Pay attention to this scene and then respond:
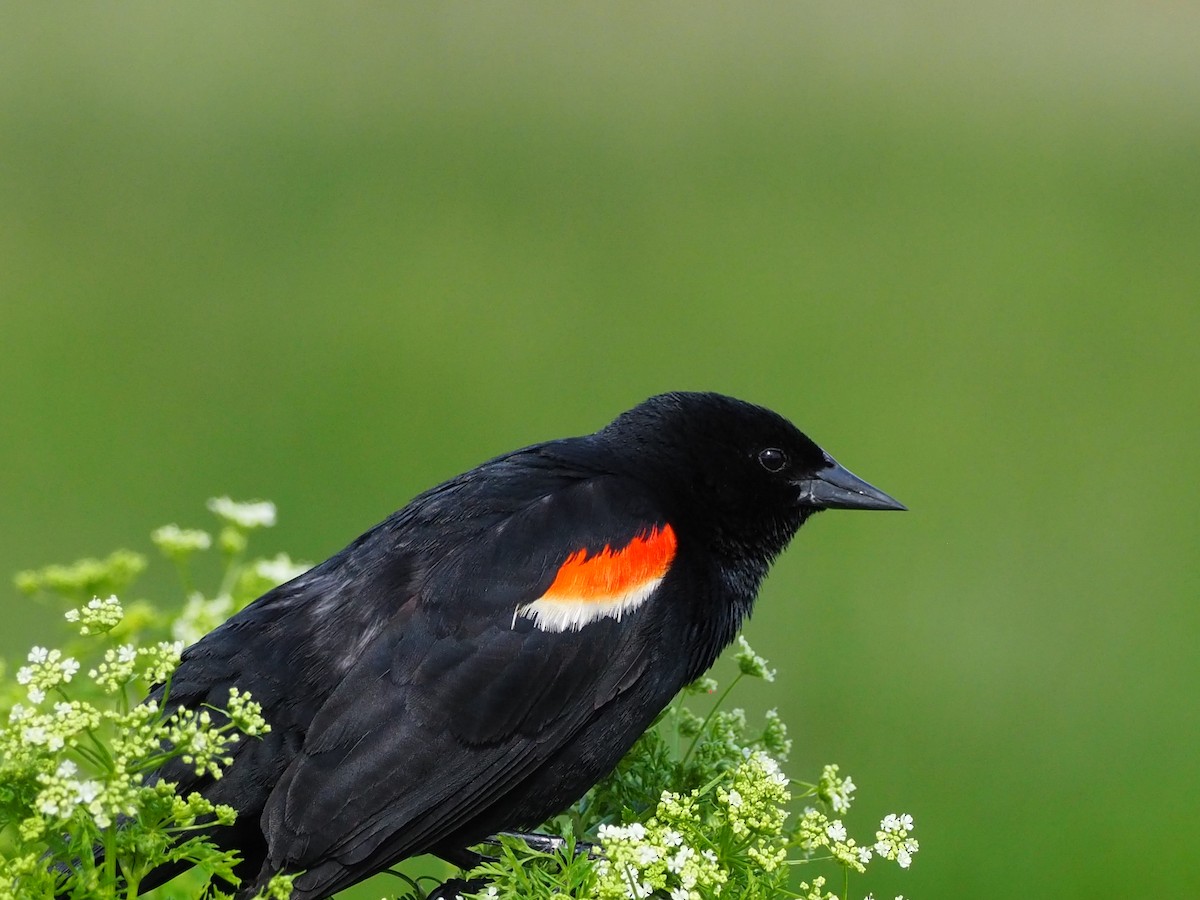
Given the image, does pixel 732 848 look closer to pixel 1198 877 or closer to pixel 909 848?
pixel 909 848

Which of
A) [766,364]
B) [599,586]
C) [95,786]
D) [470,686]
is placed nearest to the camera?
[95,786]

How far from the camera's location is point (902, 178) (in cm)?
1180

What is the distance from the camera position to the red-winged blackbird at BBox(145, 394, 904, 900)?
2.59 m

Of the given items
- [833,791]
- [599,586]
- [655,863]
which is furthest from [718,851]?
[599,586]

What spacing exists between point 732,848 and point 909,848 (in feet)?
0.79

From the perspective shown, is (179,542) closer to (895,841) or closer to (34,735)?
(34,735)

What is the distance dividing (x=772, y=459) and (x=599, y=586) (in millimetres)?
640

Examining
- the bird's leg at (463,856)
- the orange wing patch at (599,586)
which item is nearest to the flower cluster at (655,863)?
the orange wing patch at (599,586)

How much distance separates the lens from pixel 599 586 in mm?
2891

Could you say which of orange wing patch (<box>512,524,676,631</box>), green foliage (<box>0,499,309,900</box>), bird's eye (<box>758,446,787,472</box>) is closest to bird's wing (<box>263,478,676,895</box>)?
orange wing patch (<box>512,524,676,631</box>)

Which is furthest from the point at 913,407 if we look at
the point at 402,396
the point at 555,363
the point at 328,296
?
the point at 328,296

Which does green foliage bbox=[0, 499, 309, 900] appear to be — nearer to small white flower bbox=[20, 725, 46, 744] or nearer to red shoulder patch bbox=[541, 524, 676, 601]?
small white flower bbox=[20, 725, 46, 744]

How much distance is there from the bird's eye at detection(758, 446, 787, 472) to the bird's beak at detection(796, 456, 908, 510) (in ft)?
0.21

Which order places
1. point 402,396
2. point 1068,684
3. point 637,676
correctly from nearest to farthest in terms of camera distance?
1. point 637,676
2. point 1068,684
3. point 402,396
